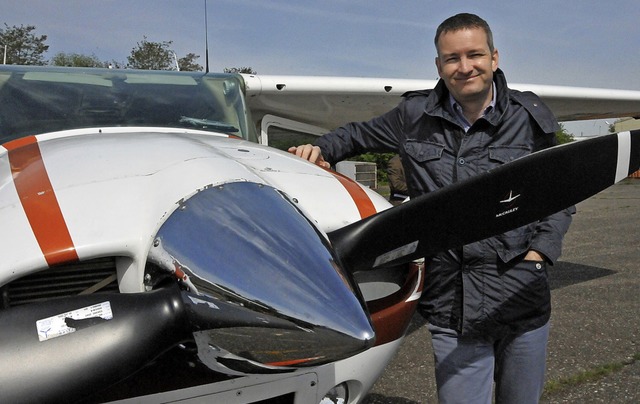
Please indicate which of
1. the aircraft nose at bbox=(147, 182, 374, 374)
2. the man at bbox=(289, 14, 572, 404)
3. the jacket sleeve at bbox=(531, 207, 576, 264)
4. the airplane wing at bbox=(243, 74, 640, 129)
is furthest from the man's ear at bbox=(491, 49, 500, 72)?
the airplane wing at bbox=(243, 74, 640, 129)

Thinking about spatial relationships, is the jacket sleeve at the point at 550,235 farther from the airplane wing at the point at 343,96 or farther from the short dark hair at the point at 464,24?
the airplane wing at the point at 343,96

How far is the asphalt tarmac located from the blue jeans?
1109mm

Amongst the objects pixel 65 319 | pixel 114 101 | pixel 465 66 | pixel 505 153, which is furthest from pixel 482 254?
pixel 114 101

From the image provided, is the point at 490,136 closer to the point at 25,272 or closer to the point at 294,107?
the point at 25,272

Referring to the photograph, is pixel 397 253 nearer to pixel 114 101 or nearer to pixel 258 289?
pixel 258 289

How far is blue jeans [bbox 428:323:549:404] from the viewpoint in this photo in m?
2.29

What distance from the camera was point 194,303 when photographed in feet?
4.64

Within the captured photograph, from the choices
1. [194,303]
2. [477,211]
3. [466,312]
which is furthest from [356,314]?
[466,312]

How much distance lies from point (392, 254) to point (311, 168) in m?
0.48

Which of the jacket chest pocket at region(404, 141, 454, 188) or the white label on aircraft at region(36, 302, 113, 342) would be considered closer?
the white label on aircraft at region(36, 302, 113, 342)

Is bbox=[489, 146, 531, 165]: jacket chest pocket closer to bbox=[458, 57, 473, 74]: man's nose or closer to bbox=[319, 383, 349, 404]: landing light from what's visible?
bbox=[458, 57, 473, 74]: man's nose

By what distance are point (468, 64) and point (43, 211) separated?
1499 mm

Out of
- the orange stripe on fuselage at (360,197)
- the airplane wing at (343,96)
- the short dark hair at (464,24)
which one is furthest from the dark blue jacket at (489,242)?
the airplane wing at (343,96)

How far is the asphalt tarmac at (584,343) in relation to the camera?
3.45m
